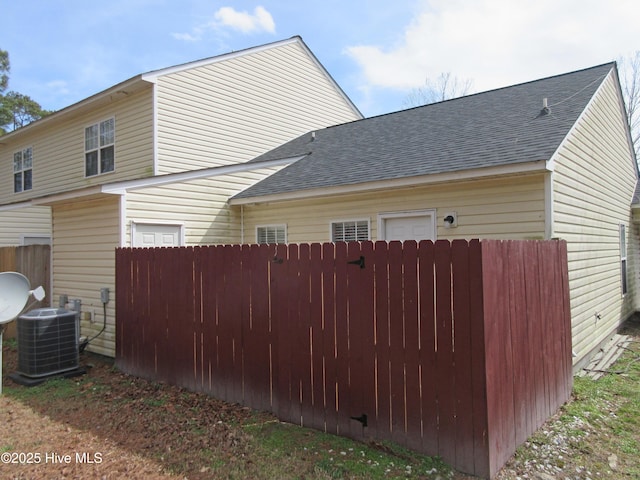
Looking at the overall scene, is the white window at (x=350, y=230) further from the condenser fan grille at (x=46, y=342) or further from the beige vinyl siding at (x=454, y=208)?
the condenser fan grille at (x=46, y=342)

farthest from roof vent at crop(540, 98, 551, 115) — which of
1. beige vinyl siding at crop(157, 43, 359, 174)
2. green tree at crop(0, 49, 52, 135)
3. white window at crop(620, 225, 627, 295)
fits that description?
green tree at crop(0, 49, 52, 135)

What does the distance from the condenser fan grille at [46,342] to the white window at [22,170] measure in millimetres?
9615

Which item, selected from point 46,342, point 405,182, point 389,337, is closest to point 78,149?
point 46,342

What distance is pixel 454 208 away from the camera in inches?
263

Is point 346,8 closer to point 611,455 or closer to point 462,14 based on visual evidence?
point 462,14

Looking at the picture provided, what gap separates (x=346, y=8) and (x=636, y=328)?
31.0 ft

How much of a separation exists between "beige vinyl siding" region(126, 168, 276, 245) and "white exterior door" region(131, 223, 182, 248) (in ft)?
0.38

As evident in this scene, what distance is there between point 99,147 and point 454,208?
9140mm

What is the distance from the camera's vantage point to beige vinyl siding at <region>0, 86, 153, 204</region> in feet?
32.2

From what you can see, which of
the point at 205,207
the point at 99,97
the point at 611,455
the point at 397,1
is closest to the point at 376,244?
the point at 611,455

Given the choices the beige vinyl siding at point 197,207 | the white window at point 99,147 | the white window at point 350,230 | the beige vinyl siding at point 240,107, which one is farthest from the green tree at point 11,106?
the white window at point 350,230

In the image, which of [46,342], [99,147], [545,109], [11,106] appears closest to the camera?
[46,342]

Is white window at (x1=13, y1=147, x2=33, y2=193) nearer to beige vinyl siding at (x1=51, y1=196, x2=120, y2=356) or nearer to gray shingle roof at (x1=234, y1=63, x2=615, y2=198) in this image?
beige vinyl siding at (x1=51, y1=196, x2=120, y2=356)

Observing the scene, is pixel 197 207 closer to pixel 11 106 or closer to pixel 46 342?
pixel 46 342
